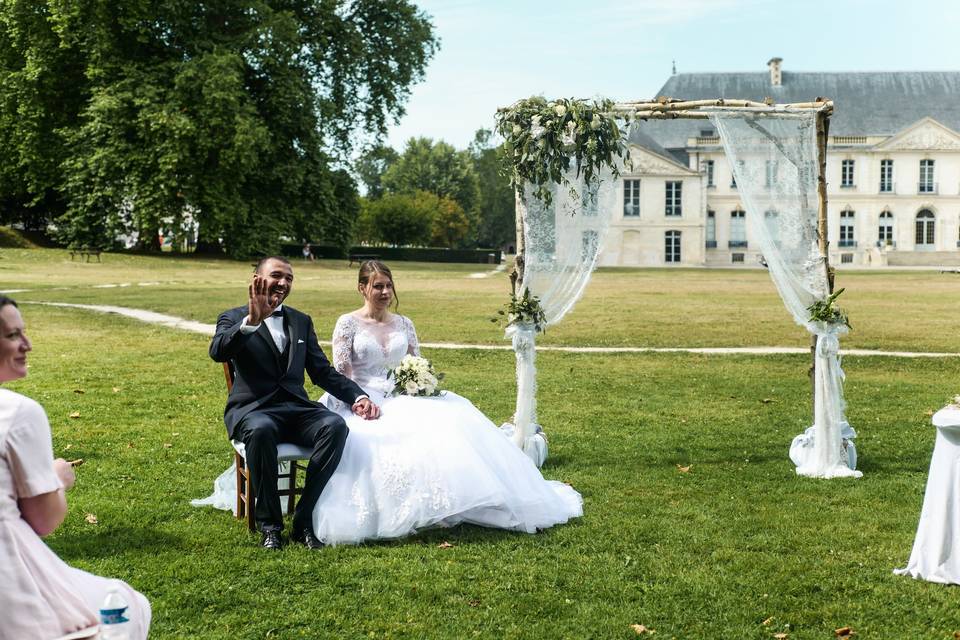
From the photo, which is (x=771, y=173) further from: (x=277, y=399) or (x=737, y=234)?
(x=737, y=234)

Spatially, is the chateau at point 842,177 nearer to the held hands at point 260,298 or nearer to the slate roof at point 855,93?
the slate roof at point 855,93

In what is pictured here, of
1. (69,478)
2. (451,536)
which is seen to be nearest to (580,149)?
(451,536)

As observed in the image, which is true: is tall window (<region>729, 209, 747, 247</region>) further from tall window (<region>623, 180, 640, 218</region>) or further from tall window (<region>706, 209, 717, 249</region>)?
tall window (<region>623, 180, 640, 218</region>)

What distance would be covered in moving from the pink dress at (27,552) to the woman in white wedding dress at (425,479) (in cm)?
310

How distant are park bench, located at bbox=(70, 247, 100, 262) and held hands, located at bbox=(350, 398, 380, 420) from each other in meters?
36.3

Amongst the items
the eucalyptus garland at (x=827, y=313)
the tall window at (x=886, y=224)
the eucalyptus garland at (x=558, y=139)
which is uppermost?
the tall window at (x=886, y=224)

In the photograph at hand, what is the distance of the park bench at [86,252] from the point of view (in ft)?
130

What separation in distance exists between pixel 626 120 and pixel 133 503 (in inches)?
190

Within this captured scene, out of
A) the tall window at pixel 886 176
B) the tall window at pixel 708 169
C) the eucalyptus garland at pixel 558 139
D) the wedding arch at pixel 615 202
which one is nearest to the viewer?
the eucalyptus garland at pixel 558 139

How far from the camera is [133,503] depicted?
6801mm

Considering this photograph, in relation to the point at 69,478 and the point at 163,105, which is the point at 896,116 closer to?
the point at 163,105

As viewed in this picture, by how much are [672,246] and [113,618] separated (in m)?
70.0

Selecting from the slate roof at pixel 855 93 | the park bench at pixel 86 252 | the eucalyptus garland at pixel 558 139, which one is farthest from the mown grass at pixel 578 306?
the slate roof at pixel 855 93

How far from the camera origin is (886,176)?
7244 cm
